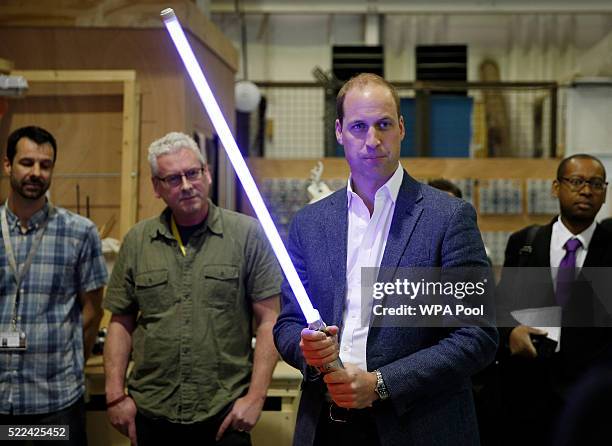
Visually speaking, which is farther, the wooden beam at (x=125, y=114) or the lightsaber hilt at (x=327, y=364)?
the wooden beam at (x=125, y=114)

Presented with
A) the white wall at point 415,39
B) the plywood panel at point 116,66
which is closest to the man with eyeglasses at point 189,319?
the plywood panel at point 116,66

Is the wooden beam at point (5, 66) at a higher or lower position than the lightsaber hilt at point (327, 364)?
higher

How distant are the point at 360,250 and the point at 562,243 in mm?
1258

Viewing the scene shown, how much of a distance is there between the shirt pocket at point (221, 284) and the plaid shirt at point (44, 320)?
487 millimetres

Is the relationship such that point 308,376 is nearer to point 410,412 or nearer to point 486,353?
point 410,412

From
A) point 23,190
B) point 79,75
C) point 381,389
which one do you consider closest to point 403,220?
point 381,389

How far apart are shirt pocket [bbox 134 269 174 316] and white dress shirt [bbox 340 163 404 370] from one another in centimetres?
81

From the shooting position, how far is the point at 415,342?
1.34 m

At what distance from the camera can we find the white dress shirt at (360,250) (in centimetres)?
136

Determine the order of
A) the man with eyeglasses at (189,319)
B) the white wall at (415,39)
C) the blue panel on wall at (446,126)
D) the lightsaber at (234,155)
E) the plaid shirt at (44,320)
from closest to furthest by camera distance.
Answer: the lightsaber at (234,155), the man with eyeglasses at (189,319), the plaid shirt at (44,320), the blue panel on wall at (446,126), the white wall at (415,39)

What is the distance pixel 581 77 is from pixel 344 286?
196 inches

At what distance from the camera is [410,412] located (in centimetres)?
133

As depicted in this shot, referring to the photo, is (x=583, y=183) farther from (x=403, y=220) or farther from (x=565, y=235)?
(x=403, y=220)

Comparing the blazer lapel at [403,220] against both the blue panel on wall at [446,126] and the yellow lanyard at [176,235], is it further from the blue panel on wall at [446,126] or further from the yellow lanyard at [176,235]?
the blue panel on wall at [446,126]
